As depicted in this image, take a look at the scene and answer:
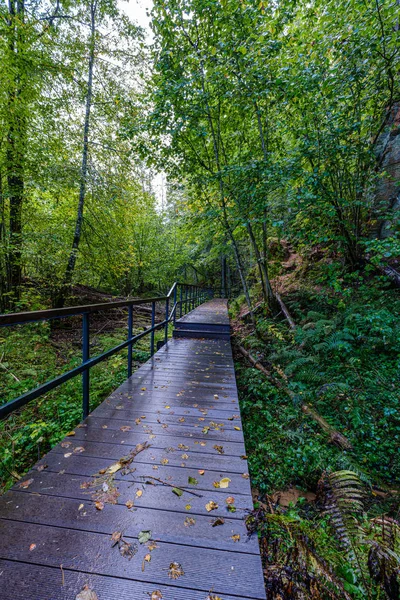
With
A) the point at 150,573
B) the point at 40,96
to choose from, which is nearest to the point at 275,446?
the point at 150,573

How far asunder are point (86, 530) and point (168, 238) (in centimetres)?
1555

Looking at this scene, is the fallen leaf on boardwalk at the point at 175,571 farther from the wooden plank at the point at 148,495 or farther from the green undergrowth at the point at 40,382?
the green undergrowth at the point at 40,382

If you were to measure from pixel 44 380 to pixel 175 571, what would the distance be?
12.6 feet

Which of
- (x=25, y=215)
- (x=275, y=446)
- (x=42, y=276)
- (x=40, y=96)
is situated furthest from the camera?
(x=42, y=276)

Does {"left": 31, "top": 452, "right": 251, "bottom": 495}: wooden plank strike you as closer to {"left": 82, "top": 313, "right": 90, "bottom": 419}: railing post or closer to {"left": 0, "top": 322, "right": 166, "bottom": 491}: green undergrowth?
{"left": 82, "top": 313, "right": 90, "bottom": 419}: railing post

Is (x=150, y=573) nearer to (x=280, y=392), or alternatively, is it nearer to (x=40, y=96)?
(x=280, y=392)

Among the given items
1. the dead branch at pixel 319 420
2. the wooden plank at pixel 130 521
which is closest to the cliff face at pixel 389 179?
the dead branch at pixel 319 420

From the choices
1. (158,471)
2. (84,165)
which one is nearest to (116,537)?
(158,471)

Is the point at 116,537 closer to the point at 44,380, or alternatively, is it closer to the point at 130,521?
the point at 130,521

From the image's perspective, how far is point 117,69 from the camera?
7062 millimetres

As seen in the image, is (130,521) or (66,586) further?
(130,521)

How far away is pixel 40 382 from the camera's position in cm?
400

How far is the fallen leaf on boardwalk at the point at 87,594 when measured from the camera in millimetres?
1023

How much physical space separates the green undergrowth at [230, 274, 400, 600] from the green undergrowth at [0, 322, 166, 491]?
2.32 metres
